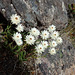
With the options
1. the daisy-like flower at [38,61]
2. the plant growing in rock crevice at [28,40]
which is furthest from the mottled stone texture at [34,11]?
the daisy-like flower at [38,61]

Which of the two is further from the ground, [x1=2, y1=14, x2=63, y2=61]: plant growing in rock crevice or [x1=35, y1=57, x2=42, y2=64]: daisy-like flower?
[x1=2, y1=14, x2=63, y2=61]: plant growing in rock crevice

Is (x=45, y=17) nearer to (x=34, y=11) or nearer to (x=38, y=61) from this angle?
(x=34, y=11)

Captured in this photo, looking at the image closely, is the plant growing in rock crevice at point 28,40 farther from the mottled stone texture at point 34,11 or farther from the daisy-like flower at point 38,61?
the mottled stone texture at point 34,11

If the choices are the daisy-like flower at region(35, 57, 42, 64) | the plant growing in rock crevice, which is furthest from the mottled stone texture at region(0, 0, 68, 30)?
the daisy-like flower at region(35, 57, 42, 64)

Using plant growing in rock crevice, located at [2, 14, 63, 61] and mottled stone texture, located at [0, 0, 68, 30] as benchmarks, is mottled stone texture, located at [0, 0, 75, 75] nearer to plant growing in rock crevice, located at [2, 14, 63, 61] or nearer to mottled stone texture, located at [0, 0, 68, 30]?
mottled stone texture, located at [0, 0, 68, 30]

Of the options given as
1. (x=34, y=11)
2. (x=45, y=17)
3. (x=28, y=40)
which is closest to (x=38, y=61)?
(x=28, y=40)

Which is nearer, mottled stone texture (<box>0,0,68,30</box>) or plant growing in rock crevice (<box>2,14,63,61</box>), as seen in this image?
plant growing in rock crevice (<box>2,14,63,61</box>)

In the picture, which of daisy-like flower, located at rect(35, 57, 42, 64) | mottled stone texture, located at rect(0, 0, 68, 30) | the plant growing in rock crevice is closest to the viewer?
the plant growing in rock crevice

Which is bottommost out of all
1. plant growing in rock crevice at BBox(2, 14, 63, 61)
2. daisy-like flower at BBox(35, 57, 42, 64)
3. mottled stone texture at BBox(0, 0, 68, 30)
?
daisy-like flower at BBox(35, 57, 42, 64)
